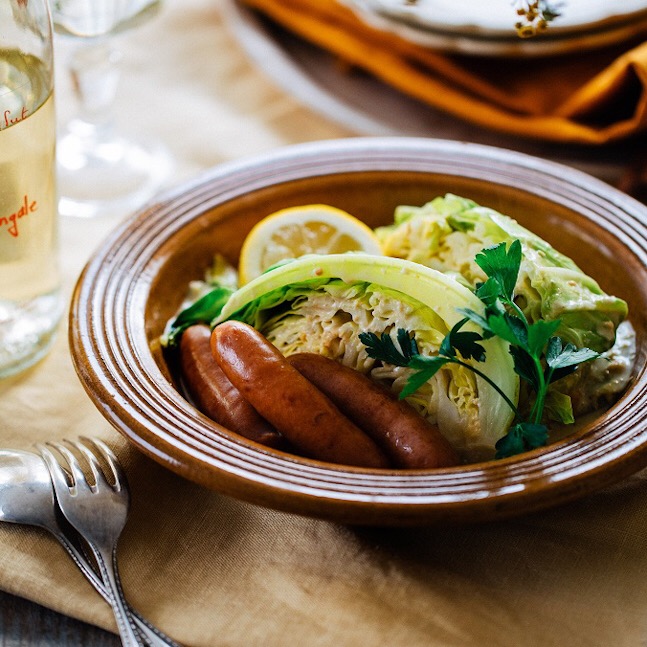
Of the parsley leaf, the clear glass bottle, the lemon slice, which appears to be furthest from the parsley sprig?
the clear glass bottle

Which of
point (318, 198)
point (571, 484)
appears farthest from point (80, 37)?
point (571, 484)

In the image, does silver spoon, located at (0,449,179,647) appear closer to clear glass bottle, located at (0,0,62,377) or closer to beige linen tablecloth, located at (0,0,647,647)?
beige linen tablecloth, located at (0,0,647,647)

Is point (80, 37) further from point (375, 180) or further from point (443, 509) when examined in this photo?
point (443, 509)

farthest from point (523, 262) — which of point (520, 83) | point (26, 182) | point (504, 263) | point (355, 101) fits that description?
point (355, 101)

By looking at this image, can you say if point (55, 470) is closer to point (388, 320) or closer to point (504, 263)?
point (388, 320)

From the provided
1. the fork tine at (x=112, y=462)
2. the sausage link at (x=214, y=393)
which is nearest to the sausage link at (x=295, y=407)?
the sausage link at (x=214, y=393)

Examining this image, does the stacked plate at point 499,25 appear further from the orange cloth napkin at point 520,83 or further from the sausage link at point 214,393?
the sausage link at point 214,393
